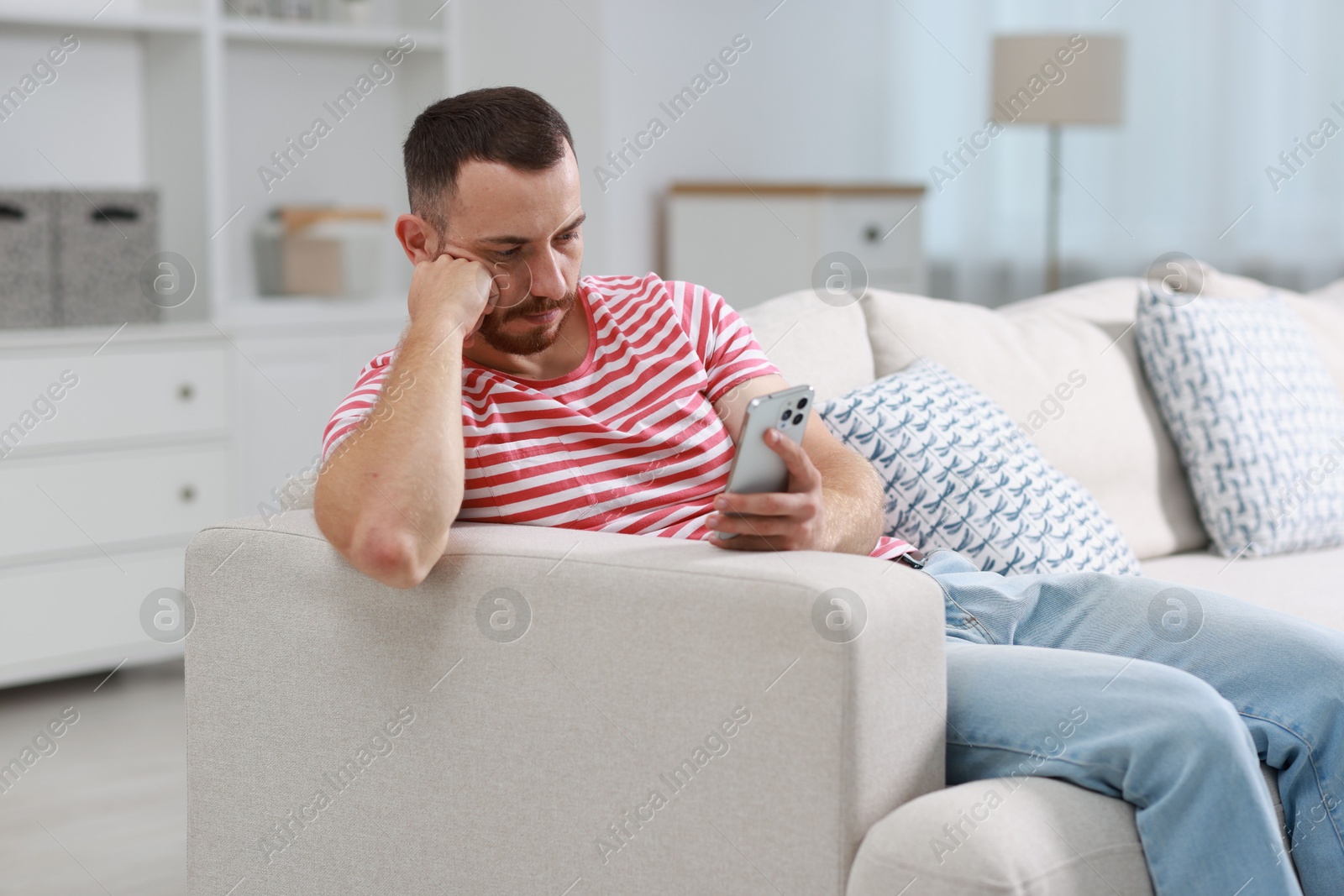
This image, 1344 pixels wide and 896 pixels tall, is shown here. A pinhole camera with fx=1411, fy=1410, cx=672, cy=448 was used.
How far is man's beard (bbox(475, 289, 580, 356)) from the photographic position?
1.39m

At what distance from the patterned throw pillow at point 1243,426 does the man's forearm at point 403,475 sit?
1280 millimetres

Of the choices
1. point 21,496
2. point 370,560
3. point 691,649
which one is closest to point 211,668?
point 370,560

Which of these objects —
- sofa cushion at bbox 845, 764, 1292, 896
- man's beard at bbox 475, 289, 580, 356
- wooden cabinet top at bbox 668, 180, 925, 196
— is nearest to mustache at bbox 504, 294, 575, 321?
man's beard at bbox 475, 289, 580, 356

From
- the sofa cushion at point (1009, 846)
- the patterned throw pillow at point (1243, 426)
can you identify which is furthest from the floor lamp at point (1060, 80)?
the sofa cushion at point (1009, 846)

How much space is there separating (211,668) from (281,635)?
95 mm

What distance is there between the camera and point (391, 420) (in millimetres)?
1256

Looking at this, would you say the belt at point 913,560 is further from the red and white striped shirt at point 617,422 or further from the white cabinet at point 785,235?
the white cabinet at point 785,235

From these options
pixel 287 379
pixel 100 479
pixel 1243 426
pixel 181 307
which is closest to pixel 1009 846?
pixel 1243 426

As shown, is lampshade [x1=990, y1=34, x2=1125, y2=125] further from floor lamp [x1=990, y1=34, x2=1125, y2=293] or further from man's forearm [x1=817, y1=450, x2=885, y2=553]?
man's forearm [x1=817, y1=450, x2=885, y2=553]

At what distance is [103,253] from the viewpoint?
2857mm

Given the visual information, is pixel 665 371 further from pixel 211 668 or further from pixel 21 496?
pixel 21 496

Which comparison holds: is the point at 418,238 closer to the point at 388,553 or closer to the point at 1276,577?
the point at 388,553

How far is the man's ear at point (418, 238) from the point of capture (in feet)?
4.67

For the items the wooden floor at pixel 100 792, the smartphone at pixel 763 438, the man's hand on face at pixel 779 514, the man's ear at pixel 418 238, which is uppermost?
the man's ear at pixel 418 238
